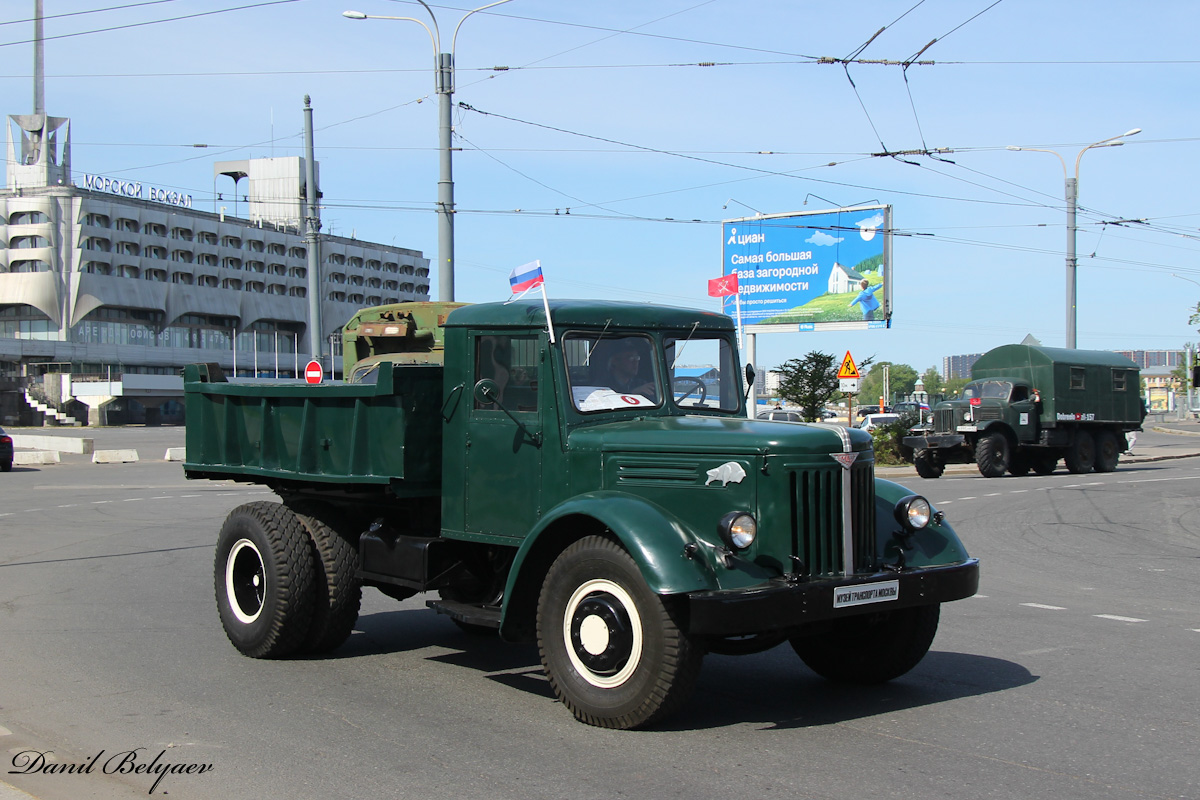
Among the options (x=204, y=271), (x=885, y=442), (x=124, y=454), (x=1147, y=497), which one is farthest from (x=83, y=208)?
(x=1147, y=497)

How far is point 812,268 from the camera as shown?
119ft

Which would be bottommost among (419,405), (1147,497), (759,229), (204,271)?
(1147,497)

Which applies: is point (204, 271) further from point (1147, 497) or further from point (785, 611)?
point (785, 611)

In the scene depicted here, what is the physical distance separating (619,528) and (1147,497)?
61.2ft

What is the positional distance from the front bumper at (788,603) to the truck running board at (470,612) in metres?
1.46

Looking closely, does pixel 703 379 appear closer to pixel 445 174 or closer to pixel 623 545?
pixel 623 545

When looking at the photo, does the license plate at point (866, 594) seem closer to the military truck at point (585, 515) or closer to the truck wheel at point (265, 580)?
the military truck at point (585, 515)

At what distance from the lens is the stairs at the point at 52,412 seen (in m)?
82.1

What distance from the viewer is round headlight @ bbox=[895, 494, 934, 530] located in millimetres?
6320

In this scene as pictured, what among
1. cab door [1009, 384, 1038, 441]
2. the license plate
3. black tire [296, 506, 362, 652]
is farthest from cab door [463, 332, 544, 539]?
cab door [1009, 384, 1038, 441]

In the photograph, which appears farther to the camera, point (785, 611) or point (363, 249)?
point (363, 249)

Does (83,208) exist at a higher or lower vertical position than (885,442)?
higher

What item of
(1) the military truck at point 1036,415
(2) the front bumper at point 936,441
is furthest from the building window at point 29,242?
(2) the front bumper at point 936,441

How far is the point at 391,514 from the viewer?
7.55 m
